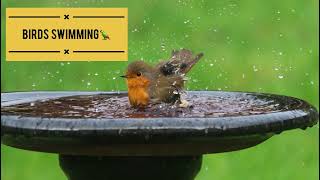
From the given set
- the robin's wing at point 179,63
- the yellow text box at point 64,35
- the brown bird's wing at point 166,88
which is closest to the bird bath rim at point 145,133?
the brown bird's wing at point 166,88

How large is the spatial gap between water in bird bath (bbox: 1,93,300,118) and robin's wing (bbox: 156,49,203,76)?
14 cm

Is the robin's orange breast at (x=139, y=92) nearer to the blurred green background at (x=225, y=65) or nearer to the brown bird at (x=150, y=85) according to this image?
the brown bird at (x=150, y=85)

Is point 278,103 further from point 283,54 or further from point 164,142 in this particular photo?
point 283,54

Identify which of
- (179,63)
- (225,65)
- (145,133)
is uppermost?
(179,63)

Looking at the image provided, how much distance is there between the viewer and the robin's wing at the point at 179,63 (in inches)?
132

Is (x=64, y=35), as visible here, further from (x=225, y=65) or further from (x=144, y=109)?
(x=225, y=65)

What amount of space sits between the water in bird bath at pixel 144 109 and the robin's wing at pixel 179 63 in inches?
5.6

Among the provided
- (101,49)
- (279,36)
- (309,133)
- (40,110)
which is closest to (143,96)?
(40,110)

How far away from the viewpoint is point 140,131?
8.59 feet

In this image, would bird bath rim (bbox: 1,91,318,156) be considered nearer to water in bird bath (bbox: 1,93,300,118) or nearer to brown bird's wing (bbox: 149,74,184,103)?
water in bird bath (bbox: 1,93,300,118)

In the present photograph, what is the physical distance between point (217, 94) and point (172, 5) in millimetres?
4768

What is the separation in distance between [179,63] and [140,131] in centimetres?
85

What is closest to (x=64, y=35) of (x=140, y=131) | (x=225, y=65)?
(x=140, y=131)

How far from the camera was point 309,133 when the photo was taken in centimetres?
597
